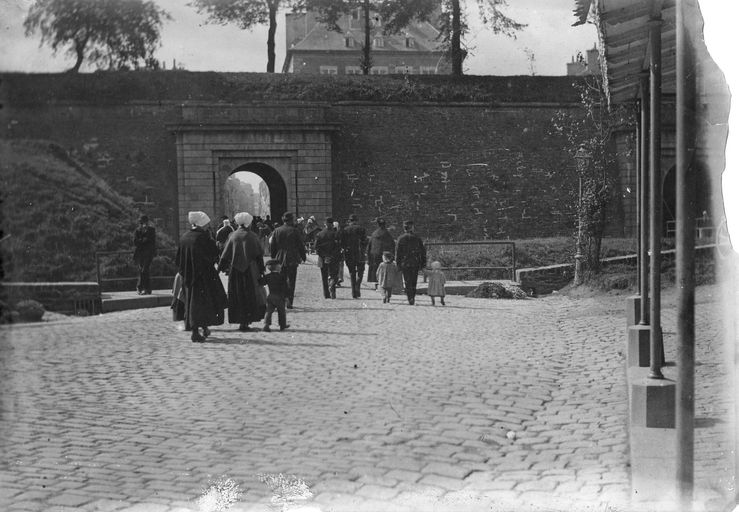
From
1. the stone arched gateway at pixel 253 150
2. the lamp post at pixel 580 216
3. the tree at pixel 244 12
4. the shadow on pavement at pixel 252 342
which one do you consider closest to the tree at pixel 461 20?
the tree at pixel 244 12

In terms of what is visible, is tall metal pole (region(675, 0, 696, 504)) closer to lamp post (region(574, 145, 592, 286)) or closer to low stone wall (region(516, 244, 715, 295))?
lamp post (region(574, 145, 592, 286))

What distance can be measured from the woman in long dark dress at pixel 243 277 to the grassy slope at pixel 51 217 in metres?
2.19

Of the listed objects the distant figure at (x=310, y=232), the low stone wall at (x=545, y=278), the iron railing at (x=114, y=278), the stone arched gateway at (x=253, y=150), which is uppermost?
the stone arched gateway at (x=253, y=150)

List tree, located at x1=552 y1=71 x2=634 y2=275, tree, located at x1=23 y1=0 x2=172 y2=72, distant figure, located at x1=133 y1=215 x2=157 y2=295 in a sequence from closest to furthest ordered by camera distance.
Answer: tree, located at x1=23 y1=0 x2=172 y2=72
tree, located at x1=552 y1=71 x2=634 y2=275
distant figure, located at x1=133 y1=215 x2=157 y2=295

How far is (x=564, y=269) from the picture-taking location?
17.3 meters

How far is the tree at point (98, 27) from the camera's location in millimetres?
4262

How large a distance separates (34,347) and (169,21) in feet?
18.1

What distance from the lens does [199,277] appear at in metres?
9.74

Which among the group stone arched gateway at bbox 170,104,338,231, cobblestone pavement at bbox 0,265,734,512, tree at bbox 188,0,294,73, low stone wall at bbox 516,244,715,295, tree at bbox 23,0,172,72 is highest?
stone arched gateway at bbox 170,104,338,231

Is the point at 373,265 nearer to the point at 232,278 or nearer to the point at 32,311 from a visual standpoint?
the point at 232,278

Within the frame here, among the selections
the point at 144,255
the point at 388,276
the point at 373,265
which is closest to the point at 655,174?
the point at 388,276

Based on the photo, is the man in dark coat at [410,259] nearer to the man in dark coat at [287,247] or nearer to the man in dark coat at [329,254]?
the man in dark coat at [329,254]

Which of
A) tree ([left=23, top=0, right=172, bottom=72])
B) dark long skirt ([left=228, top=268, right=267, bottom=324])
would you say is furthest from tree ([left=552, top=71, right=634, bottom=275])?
tree ([left=23, top=0, right=172, bottom=72])

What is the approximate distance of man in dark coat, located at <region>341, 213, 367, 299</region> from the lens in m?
14.5
